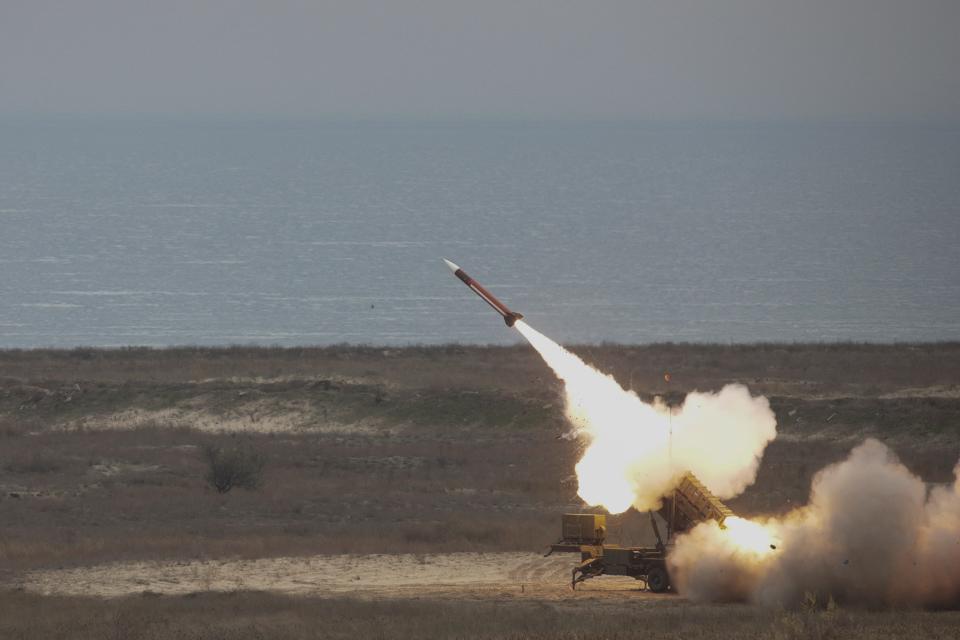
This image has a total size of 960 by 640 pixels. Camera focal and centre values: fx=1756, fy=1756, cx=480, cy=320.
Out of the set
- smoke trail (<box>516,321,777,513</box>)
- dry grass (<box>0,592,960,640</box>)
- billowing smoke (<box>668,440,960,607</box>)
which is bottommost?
dry grass (<box>0,592,960,640</box>)

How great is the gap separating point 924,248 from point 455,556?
131m

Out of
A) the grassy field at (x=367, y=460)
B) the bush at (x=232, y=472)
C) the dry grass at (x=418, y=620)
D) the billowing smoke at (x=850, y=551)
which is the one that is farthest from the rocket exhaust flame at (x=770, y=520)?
the bush at (x=232, y=472)

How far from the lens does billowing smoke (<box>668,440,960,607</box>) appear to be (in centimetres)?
2973

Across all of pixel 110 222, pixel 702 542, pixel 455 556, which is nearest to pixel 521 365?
pixel 455 556

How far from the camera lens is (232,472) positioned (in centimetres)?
4316

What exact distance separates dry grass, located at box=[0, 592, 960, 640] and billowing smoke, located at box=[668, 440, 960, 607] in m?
0.94

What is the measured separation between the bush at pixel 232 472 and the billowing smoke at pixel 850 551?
1464 cm

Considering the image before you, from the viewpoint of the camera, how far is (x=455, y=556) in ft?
119

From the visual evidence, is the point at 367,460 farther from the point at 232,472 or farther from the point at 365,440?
the point at 232,472

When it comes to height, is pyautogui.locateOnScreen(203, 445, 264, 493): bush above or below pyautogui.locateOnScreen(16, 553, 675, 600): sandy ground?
above

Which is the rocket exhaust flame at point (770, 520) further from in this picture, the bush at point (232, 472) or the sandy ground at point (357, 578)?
the bush at point (232, 472)

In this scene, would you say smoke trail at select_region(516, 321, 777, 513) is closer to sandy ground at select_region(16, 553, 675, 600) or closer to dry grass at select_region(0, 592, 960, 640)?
sandy ground at select_region(16, 553, 675, 600)

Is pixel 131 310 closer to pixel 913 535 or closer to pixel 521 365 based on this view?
pixel 521 365

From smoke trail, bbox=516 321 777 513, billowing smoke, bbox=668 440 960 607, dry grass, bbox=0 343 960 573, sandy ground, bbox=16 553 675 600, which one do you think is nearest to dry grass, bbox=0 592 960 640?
billowing smoke, bbox=668 440 960 607
